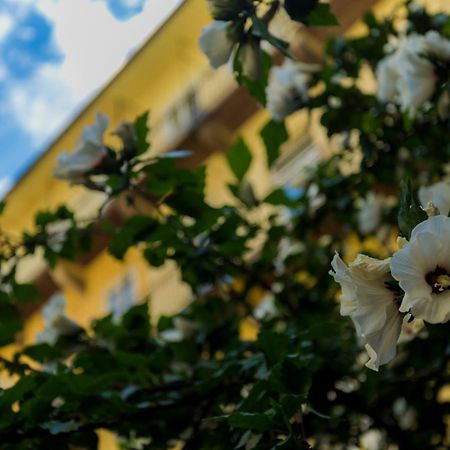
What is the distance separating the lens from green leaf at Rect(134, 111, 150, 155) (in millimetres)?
1845

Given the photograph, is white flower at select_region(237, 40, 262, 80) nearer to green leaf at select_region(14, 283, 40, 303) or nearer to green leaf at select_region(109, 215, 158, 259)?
green leaf at select_region(109, 215, 158, 259)

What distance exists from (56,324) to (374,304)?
4.59 ft

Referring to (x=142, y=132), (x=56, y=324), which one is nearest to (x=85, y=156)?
(x=142, y=132)

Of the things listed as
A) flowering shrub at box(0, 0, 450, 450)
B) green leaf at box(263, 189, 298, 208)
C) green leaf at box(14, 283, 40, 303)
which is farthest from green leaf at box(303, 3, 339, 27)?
green leaf at box(14, 283, 40, 303)

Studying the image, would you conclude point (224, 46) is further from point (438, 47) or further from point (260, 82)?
point (438, 47)

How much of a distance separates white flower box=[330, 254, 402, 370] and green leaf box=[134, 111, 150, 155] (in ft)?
2.70

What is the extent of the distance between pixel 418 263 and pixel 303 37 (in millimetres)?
7201

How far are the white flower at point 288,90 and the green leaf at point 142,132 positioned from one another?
1.94ft

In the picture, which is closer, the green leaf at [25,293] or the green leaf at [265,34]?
the green leaf at [265,34]

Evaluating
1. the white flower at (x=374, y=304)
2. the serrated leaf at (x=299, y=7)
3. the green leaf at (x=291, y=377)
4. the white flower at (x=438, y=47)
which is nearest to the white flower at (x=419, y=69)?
the white flower at (x=438, y=47)

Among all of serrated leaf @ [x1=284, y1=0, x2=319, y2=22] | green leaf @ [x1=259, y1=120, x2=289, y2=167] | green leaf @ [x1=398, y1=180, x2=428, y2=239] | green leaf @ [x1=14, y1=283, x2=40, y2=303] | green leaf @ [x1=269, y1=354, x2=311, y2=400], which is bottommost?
green leaf @ [x1=259, y1=120, x2=289, y2=167]

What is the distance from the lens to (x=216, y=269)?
89.8 inches

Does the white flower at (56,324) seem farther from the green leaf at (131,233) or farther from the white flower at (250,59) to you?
the white flower at (250,59)

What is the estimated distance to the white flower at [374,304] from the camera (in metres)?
1.10
